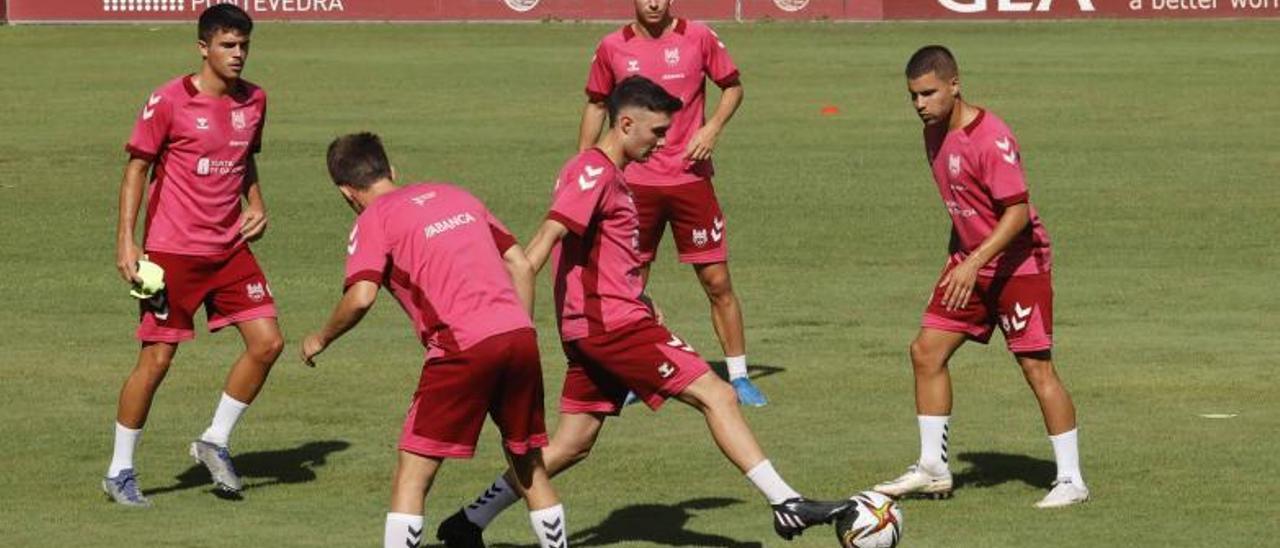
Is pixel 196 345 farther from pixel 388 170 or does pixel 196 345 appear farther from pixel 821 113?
pixel 821 113

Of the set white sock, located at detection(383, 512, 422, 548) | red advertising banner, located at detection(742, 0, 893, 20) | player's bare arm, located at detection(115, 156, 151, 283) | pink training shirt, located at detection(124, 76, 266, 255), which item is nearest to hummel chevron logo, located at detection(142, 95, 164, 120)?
pink training shirt, located at detection(124, 76, 266, 255)

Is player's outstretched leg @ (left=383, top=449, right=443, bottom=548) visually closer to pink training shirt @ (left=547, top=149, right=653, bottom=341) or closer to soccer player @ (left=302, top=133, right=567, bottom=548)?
soccer player @ (left=302, top=133, right=567, bottom=548)

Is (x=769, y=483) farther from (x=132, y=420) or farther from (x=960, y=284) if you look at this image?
(x=132, y=420)

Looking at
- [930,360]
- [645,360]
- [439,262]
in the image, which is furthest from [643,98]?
[930,360]

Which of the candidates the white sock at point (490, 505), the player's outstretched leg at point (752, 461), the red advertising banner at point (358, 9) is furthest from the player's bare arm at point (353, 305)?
the red advertising banner at point (358, 9)

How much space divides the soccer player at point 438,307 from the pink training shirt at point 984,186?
2679mm

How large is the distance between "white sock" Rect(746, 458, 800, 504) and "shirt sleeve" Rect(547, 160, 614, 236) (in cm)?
121

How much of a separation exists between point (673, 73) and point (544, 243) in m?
4.79

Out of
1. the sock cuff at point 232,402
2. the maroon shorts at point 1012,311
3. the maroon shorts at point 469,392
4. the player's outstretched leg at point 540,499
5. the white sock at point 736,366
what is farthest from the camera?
the white sock at point 736,366

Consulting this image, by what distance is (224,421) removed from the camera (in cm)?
1230

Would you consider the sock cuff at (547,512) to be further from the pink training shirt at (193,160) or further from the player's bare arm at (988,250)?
the pink training shirt at (193,160)

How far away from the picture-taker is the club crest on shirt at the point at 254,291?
12.3 metres

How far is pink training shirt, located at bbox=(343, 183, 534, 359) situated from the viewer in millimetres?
9633

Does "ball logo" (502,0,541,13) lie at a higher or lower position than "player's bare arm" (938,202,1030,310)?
lower
